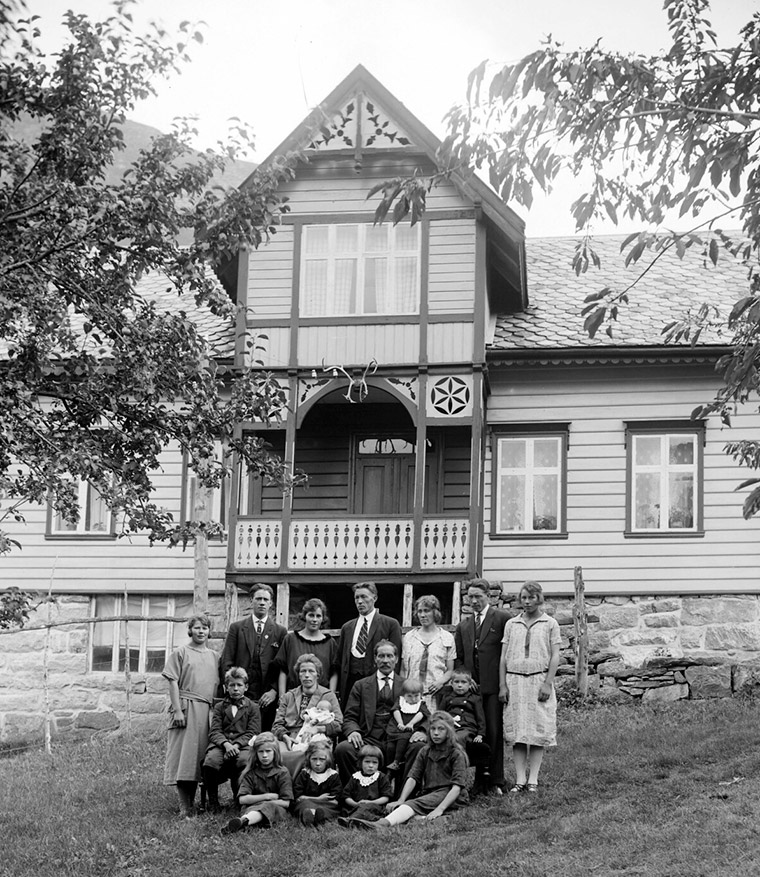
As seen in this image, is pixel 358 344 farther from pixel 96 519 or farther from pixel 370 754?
pixel 370 754

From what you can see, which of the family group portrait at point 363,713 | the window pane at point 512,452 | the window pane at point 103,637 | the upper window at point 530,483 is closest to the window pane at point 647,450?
the upper window at point 530,483

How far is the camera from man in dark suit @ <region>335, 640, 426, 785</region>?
45.4 ft

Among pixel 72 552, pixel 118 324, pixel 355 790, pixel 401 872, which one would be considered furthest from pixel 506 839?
pixel 72 552

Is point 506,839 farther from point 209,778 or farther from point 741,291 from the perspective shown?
point 741,291

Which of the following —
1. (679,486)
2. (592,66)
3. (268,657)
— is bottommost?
(268,657)

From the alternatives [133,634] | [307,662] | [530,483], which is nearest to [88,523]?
[133,634]

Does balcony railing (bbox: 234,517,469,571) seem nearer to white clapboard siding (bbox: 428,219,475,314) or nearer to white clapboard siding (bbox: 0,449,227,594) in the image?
white clapboard siding (bbox: 0,449,227,594)

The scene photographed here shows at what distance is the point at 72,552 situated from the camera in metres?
23.0

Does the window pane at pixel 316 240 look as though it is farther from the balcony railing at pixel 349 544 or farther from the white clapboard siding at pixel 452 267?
the balcony railing at pixel 349 544

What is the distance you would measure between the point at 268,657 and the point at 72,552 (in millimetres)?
9049

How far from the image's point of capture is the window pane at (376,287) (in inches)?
873

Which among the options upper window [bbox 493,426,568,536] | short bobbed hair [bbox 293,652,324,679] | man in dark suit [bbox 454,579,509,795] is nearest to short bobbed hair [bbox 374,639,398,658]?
short bobbed hair [bbox 293,652,324,679]

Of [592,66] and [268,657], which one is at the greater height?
[592,66]

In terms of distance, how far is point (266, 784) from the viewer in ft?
43.7
